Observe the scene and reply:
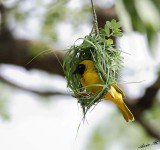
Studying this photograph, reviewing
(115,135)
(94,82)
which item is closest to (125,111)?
(94,82)

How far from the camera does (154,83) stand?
296 centimetres

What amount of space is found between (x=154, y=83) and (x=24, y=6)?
139 centimetres

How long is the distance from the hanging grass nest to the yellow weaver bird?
20 millimetres

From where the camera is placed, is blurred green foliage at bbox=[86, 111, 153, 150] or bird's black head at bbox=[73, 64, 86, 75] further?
blurred green foliage at bbox=[86, 111, 153, 150]

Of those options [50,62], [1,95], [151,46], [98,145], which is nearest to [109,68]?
[151,46]

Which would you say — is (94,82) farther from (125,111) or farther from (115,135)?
(115,135)

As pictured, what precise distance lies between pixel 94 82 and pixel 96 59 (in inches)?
3.6

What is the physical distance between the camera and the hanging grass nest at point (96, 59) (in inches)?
57.4

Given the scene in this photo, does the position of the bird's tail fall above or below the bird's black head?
below

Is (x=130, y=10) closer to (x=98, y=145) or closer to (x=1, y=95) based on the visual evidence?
(x=1, y=95)

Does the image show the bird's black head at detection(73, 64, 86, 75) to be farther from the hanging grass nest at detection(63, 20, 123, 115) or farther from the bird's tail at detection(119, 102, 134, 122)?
the bird's tail at detection(119, 102, 134, 122)

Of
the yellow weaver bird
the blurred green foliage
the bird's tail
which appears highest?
the yellow weaver bird

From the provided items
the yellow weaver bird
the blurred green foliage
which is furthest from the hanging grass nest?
the blurred green foliage

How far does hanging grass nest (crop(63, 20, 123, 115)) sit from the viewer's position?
146 cm
